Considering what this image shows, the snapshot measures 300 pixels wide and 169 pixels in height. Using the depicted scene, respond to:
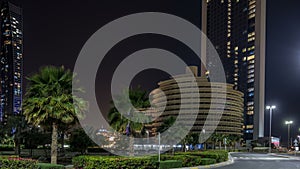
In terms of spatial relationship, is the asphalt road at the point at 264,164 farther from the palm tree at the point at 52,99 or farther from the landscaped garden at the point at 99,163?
the palm tree at the point at 52,99

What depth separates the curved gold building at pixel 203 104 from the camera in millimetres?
169500

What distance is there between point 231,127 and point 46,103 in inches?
6472

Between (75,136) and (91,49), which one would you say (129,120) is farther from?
(75,136)

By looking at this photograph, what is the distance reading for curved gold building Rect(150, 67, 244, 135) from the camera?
16950 cm

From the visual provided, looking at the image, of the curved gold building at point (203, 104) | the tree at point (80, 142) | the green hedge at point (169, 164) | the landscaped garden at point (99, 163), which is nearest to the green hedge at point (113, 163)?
the landscaped garden at point (99, 163)

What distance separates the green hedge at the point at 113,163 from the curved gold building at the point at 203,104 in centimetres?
14413

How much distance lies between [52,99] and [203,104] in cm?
15423

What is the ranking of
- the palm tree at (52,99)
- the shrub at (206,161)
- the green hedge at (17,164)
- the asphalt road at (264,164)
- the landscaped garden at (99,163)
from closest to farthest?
the green hedge at (17,164)
the landscaped garden at (99,163)
the palm tree at (52,99)
the shrub at (206,161)
the asphalt road at (264,164)

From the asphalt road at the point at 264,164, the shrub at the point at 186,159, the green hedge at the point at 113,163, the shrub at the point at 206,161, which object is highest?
the green hedge at the point at 113,163

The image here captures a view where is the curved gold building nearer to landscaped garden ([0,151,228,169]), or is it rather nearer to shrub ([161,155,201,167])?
shrub ([161,155,201,167])

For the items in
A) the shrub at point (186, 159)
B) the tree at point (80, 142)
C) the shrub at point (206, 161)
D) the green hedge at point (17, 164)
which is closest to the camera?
the green hedge at point (17, 164)

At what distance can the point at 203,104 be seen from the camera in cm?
17350

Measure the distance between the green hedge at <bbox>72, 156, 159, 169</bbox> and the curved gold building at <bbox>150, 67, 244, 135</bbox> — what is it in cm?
14413

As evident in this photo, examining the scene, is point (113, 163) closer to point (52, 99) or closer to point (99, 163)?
point (99, 163)
